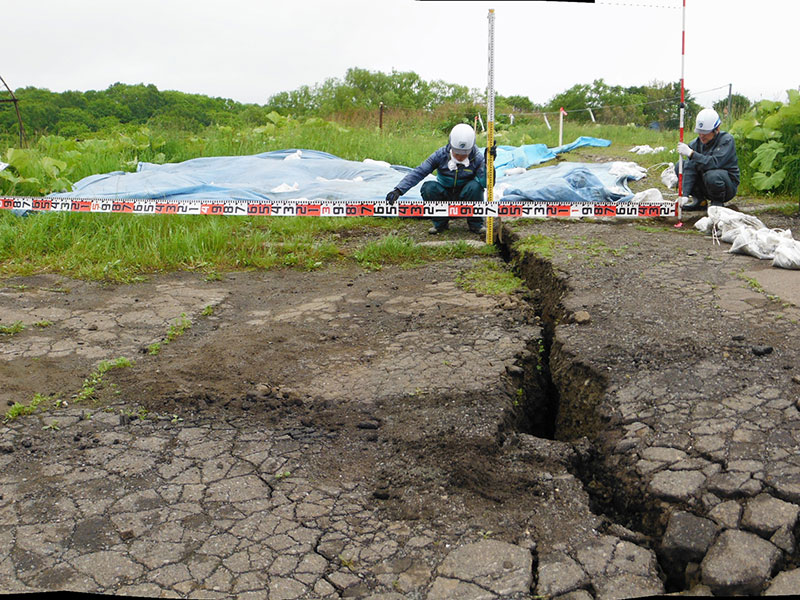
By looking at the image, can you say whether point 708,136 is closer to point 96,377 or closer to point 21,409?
point 96,377

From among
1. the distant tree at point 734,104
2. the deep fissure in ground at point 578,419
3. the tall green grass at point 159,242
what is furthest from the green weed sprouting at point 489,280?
the distant tree at point 734,104

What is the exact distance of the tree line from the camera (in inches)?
526

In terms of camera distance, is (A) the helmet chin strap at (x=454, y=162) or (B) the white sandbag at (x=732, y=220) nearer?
(B) the white sandbag at (x=732, y=220)

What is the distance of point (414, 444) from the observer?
3.15 m

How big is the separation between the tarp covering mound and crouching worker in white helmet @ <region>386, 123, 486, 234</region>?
0.72 meters

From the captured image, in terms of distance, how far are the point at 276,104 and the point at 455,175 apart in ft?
61.9

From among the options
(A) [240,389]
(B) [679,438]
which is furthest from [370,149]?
(B) [679,438]

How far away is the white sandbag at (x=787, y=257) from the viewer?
205 inches

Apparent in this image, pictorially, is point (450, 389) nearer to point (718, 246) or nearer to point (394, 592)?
point (394, 592)

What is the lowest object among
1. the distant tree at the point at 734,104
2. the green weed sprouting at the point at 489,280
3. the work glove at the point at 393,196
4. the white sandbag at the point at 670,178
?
the green weed sprouting at the point at 489,280

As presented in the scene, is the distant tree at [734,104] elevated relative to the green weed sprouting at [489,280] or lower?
elevated

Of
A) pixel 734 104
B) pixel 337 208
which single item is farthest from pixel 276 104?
pixel 337 208

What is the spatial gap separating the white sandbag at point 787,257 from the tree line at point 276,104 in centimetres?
1074

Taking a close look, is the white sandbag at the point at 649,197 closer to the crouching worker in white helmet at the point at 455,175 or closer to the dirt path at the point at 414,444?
the crouching worker in white helmet at the point at 455,175
